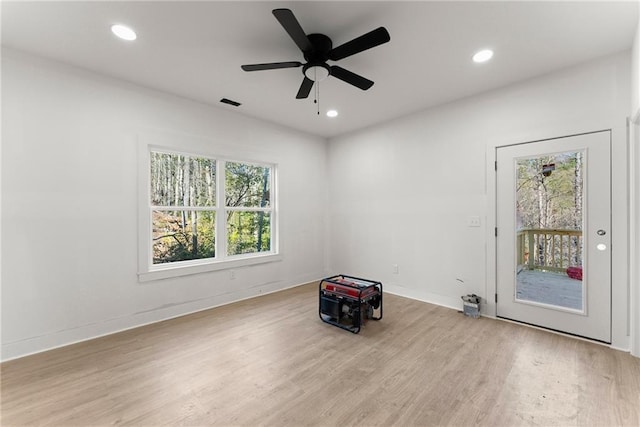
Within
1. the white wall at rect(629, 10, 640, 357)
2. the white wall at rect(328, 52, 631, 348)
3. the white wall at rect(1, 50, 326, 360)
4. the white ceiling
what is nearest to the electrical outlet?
the white wall at rect(328, 52, 631, 348)

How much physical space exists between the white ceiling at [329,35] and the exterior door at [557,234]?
96cm

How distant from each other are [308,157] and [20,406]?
4.44 m

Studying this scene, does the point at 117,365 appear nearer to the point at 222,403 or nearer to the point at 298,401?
the point at 222,403

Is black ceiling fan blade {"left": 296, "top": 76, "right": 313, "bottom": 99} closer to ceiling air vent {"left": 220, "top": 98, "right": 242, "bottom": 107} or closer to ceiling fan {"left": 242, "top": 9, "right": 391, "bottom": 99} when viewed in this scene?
ceiling fan {"left": 242, "top": 9, "right": 391, "bottom": 99}

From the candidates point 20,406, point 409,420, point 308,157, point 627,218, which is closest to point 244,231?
point 308,157

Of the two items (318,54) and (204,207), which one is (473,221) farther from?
(204,207)

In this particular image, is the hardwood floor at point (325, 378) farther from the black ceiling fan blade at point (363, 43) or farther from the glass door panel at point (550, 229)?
the black ceiling fan blade at point (363, 43)

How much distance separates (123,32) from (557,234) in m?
4.62

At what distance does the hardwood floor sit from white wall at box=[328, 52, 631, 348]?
79 centimetres

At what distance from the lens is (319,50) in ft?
7.39

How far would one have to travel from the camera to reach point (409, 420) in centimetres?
172

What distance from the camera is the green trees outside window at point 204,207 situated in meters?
3.49

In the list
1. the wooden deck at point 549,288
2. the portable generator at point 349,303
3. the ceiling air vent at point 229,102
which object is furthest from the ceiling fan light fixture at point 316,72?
the wooden deck at point 549,288

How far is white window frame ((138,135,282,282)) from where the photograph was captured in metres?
3.21
